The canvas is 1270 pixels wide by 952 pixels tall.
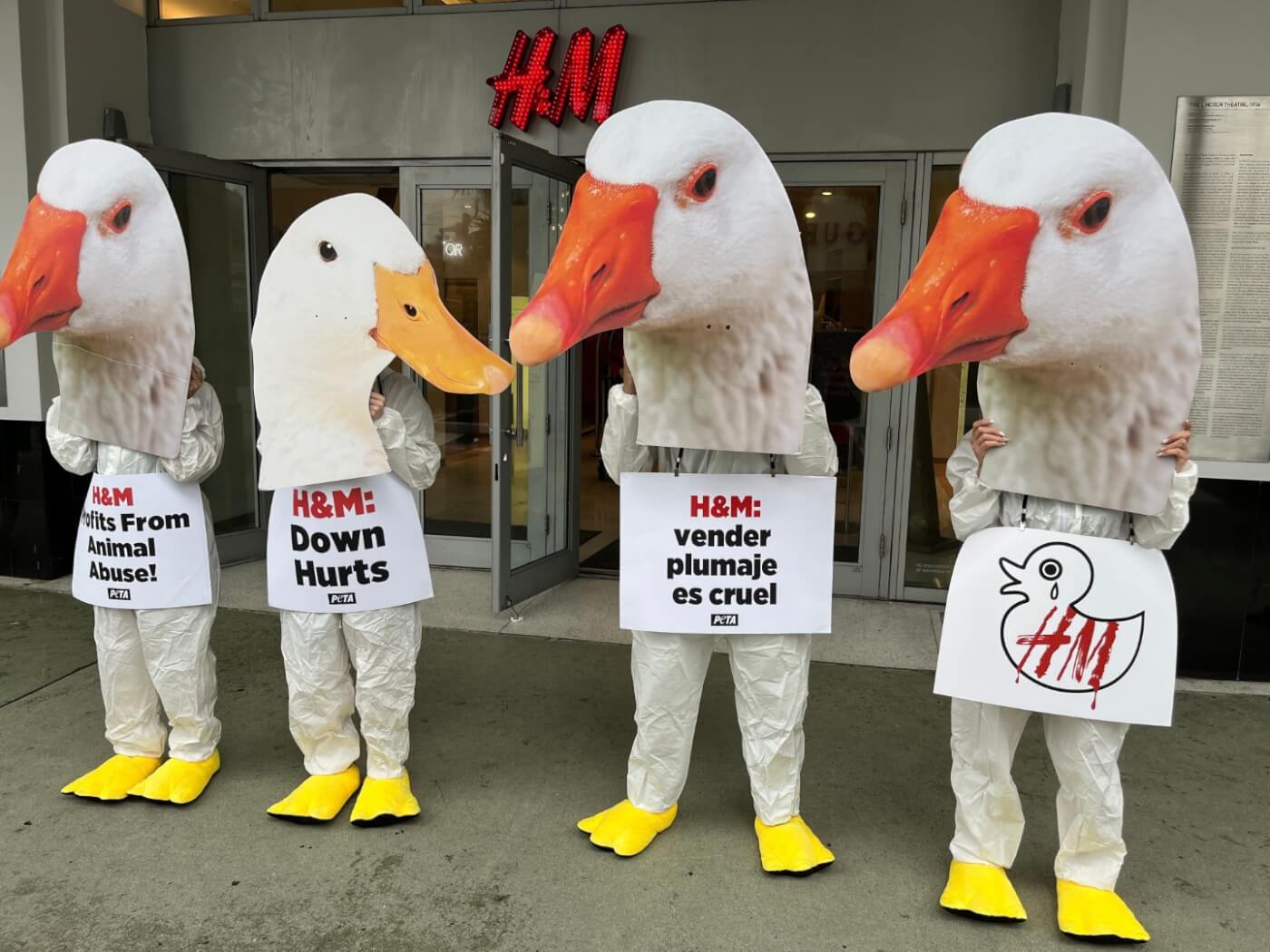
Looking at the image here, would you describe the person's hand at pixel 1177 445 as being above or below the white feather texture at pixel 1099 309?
below

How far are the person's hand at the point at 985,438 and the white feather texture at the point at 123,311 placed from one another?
1936 mm

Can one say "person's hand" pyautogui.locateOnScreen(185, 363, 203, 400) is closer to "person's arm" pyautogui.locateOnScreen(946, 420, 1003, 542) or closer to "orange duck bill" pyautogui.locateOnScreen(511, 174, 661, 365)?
"orange duck bill" pyautogui.locateOnScreen(511, 174, 661, 365)

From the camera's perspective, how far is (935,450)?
435 cm

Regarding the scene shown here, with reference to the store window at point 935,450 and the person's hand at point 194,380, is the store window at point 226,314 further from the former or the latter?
the store window at point 935,450

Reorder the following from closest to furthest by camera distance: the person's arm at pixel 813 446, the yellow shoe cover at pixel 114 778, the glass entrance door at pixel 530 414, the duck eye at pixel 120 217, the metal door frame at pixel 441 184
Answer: the person's arm at pixel 813 446 < the duck eye at pixel 120 217 < the yellow shoe cover at pixel 114 778 < the glass entrance door at pixel 530 414 < the metal door frame at pixel 441 184

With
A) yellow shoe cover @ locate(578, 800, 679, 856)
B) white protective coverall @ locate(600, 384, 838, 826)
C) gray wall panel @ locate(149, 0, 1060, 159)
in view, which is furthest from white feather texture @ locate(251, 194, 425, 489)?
gray wall panel @ locate(149, 0, 1060, 159)

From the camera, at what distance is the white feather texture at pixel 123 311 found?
2.34 m

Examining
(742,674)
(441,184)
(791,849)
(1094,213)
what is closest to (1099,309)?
(1094,213)

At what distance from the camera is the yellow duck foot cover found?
2.47 meters

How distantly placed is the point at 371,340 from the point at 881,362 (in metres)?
1.23

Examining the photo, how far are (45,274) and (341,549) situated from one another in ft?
3.13

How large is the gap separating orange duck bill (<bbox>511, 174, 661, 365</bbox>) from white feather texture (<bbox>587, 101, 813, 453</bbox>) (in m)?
0.03

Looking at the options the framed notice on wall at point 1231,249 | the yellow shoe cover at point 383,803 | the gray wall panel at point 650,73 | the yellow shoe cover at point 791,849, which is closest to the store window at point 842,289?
the gray wall panel at point 650,73

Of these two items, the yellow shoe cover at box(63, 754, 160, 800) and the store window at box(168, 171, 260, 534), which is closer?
the yellow shoe cover at box(63, 754, 160, 800)
